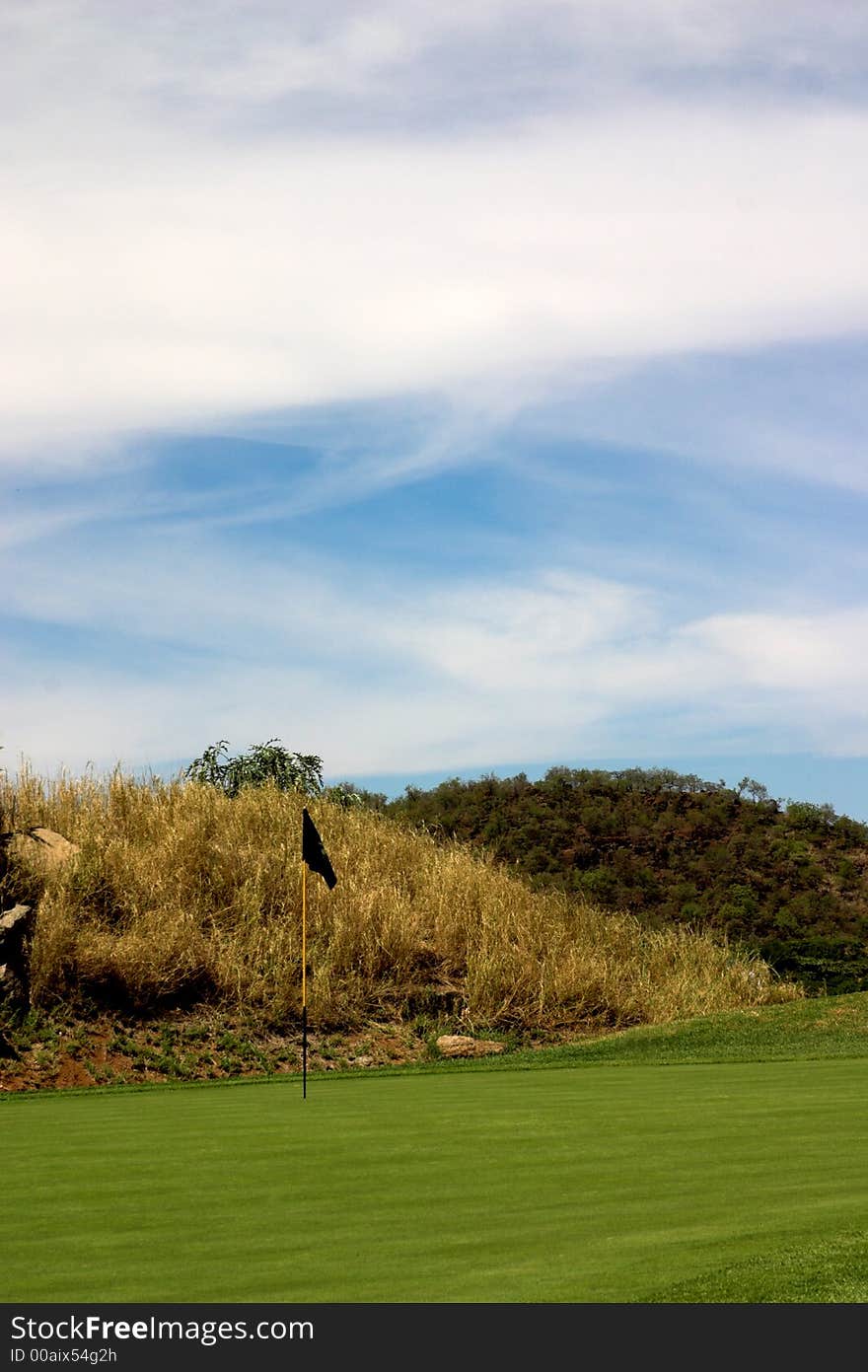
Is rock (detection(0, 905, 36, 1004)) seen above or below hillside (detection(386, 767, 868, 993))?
below

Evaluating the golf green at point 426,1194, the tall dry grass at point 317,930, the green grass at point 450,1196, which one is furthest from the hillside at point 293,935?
the golf green at point 426,1194

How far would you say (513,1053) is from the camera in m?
23.0

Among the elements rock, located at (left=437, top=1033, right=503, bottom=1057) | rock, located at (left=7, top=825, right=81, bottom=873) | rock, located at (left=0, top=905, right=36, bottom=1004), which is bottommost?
rock, located at (left=437, top=1033, right=503, bottom=1057)

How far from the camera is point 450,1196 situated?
25.4 feet

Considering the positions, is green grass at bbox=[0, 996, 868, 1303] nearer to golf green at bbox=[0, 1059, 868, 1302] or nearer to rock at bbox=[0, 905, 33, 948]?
golf green at bbox=[0, 1059, 868, 1302]

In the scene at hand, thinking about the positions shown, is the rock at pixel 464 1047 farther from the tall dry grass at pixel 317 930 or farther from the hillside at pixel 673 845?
the hillside at pixel 673 845

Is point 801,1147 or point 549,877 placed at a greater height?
point 549,877

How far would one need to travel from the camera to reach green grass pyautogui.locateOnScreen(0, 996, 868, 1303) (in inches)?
227

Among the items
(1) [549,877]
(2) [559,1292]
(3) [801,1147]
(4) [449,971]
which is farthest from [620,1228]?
→ (1) [549,877]

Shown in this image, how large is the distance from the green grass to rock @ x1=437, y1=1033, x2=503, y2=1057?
9.01 m

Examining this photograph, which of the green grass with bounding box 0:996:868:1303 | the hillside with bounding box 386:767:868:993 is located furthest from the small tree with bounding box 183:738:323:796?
the green grass with bounding box 0:996:868:1303

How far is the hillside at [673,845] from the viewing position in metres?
46.8

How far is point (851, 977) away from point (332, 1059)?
49.2 ft
